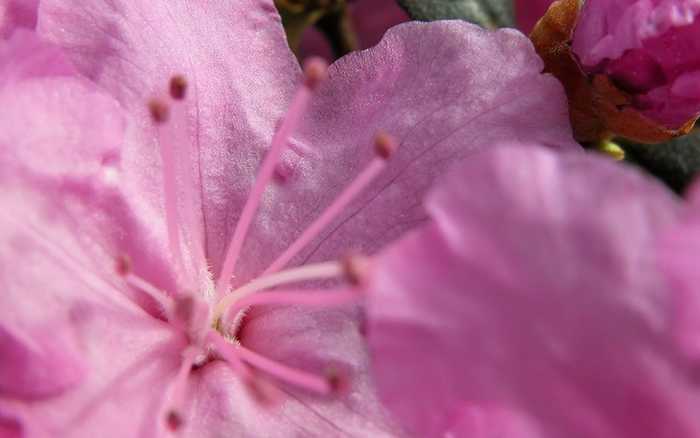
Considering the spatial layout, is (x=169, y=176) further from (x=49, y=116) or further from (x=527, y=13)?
(x=527, y=13)

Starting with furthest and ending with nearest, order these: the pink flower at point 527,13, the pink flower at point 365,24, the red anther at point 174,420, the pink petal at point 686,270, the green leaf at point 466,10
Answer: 1. the pink flower at point 365,24
2. the pink flower at point 527,13
3. the green leaf at point 466,10
4. the red anther at point 174,420
5. the pink petal at point 686,270

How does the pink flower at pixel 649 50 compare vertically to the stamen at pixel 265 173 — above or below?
above

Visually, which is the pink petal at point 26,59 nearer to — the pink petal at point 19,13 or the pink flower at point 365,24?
the pink petal at point 19,13

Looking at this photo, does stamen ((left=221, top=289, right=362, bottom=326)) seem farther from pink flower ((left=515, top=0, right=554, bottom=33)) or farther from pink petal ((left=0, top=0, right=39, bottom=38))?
pink flower ((left=515, top=0, right=554, bottom=33))

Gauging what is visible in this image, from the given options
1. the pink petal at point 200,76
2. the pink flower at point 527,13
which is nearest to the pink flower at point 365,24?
the pink flower at point 527,13

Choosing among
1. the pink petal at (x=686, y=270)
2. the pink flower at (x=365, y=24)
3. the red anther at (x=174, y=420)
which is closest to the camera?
the pink petal at (x=686, y=270)

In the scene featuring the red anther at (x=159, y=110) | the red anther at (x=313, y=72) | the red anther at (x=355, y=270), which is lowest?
the red anther at (x=159, y=110)

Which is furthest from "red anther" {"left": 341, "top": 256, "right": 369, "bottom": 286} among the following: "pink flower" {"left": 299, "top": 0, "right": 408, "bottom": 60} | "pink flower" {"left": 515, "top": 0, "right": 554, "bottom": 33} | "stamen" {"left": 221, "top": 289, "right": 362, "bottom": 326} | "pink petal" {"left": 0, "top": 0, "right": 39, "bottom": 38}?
"pink flower" {"left": 299, "top": 0, "right": 408, "bottom": 60}

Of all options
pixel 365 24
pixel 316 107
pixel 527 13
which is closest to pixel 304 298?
pixel 316 107

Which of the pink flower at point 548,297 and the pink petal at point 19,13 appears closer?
the pink flower at point 548,297
